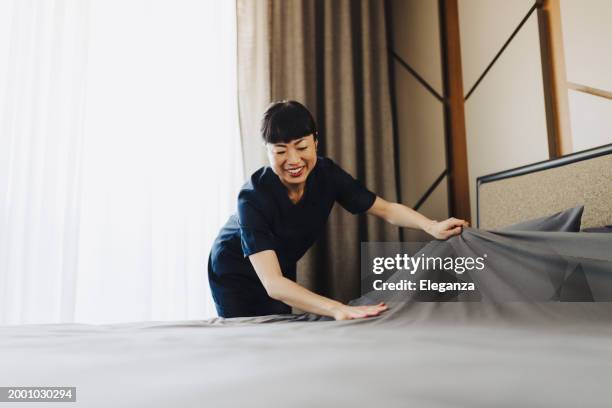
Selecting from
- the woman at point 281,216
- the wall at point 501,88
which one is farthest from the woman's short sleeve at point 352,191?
the wall at point 501,88

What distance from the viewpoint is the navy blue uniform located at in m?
1.61

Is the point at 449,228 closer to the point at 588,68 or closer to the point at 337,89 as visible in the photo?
the point at 588,68

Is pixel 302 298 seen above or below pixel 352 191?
below

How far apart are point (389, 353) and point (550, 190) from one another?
1.36 metres

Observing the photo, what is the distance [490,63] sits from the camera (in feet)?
7.77

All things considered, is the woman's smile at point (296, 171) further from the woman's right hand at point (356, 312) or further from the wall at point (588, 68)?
the wall at point (588, 68)

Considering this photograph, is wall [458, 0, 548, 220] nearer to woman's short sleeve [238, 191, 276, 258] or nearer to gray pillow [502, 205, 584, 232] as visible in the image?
gray pillow [502, 205, 584, 232]

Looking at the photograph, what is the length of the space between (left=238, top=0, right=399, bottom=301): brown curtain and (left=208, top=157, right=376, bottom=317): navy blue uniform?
32.6 inches

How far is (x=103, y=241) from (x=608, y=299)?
1947mm

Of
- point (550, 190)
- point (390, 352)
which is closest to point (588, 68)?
point (550, 190)

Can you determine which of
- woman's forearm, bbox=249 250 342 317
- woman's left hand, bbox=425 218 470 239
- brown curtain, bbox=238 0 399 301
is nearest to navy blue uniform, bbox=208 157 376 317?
woman's forearm, bbox=249 250 342 317

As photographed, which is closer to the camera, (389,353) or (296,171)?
(389,353)

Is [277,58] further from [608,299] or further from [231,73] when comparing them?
[608,299]

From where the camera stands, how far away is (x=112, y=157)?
225cm
